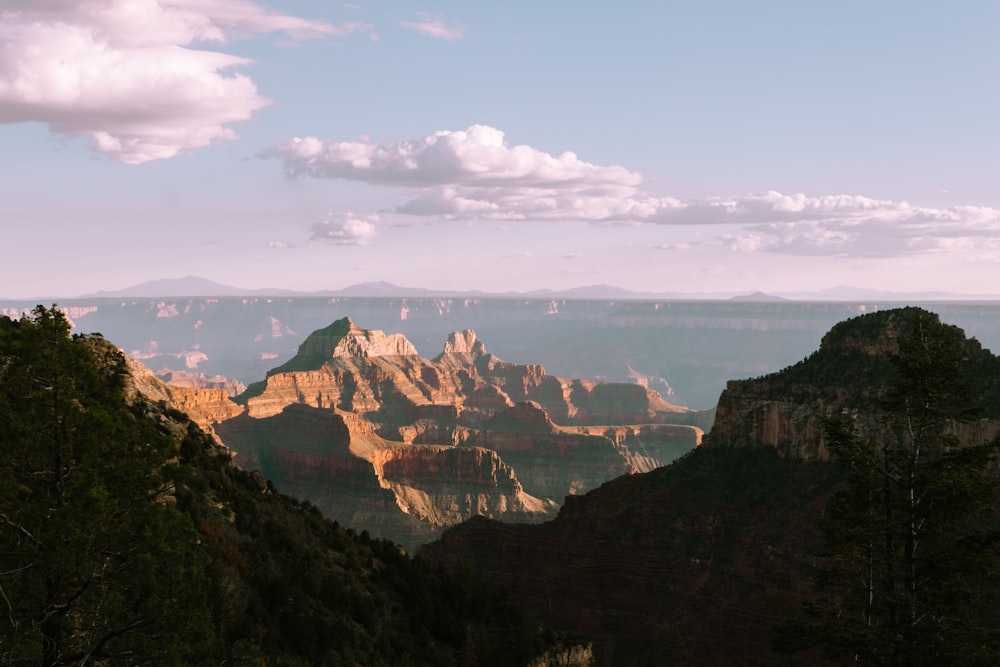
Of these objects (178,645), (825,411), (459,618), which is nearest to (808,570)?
(825,411)

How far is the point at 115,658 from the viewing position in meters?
21.0

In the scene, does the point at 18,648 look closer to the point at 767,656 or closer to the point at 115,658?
the point at 115,658

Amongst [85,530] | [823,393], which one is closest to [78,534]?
[85,530]

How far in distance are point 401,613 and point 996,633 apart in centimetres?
2711

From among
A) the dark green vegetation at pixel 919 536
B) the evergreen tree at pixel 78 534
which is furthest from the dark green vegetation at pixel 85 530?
the dark green vegetation at pixel 919 536

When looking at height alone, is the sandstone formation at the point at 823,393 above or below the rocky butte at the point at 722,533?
above

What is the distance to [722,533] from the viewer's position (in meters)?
72.2

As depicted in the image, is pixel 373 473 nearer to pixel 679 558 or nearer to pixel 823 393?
pixel 679 558

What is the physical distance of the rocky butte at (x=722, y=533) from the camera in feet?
211

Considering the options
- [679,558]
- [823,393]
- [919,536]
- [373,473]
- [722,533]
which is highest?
[823,393]

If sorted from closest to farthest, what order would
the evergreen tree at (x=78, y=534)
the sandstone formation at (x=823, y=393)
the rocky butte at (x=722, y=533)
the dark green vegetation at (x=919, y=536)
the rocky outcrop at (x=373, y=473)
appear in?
the evergreen tree at (x=78, y=534)
the dark green vegetation at (x=919, y=536)
the rocky butte at (x=722, y=533)
the sandstone formation at (x=823, y=393)
the rocky outcrop at (x=373, y=473)

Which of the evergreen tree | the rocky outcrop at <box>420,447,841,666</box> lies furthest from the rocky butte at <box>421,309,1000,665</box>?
the evergreen tree

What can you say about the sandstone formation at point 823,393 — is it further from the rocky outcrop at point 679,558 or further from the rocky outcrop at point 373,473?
the rocky outcrop at point 373,473

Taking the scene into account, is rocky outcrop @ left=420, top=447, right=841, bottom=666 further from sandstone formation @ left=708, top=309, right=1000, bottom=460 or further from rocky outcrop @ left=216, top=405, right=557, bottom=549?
rocky outcrop @ left=216, top=405, right=557, bottom=549
